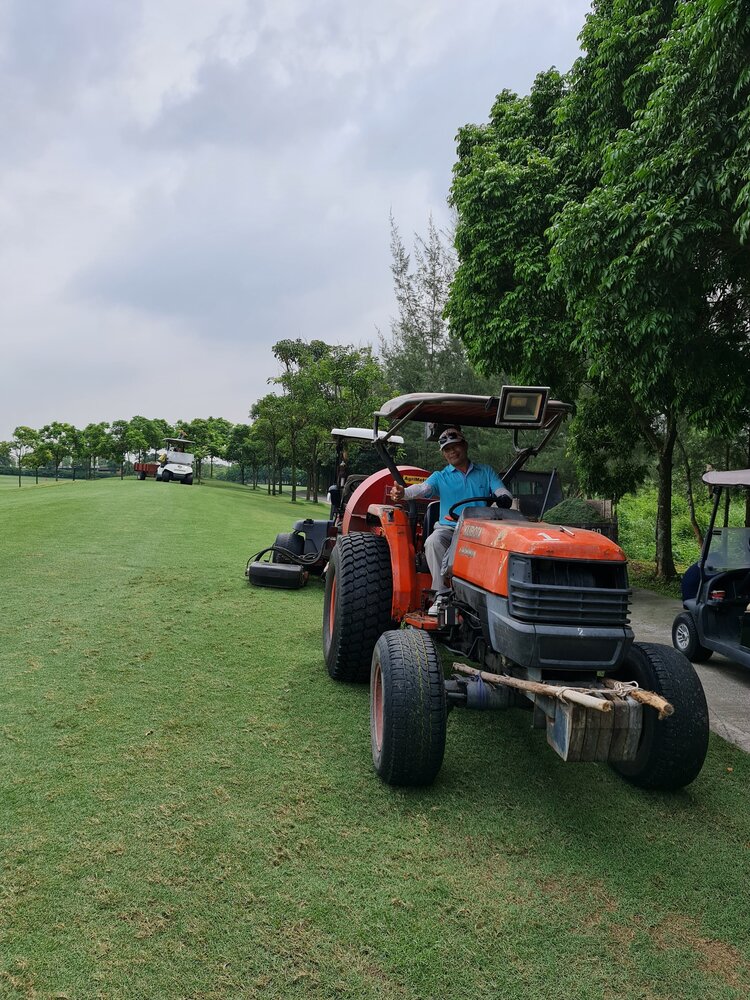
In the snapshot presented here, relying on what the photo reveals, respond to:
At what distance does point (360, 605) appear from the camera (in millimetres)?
4164

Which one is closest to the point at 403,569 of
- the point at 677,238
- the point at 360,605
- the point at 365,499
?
the point at 360,605

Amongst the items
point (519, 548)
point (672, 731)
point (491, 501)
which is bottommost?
point (672, 731)

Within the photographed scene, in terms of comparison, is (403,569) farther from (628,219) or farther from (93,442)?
(93,442)

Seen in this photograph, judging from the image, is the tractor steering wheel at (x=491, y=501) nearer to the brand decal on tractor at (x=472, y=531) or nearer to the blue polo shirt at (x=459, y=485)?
the blue polo shirt at (x=459, y=485)

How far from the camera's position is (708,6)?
4785 millimetres

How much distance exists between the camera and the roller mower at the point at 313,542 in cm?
696

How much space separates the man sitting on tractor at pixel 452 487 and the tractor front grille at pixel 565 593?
96cm

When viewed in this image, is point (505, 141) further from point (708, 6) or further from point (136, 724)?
point (136, 724)

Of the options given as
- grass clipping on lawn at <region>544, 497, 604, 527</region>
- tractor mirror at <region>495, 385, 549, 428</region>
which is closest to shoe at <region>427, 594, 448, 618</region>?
tractor mirror at <region>495, 385, 549, 428</region>

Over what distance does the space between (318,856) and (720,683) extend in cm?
423

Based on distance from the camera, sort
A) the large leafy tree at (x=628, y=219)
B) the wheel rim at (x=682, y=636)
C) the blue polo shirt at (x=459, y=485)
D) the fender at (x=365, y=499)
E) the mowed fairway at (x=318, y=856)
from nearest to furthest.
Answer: the mowed fairway at (x=318, y=856), the blue polo shirt at (x=459, y=485), the large leafy tree at (x=628, y=219), the fender at (x=365, y=499), the wheel rim at (x=682, y=636)

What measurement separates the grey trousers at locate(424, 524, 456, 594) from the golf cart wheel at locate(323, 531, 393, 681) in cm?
52

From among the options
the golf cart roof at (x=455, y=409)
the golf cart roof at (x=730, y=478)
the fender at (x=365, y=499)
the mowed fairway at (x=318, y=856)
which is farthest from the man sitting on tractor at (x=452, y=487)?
the golf cart roof at (x=730, y=478)

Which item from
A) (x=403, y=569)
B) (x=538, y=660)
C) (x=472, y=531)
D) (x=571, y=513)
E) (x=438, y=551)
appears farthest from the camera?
(x=571, y=513)
